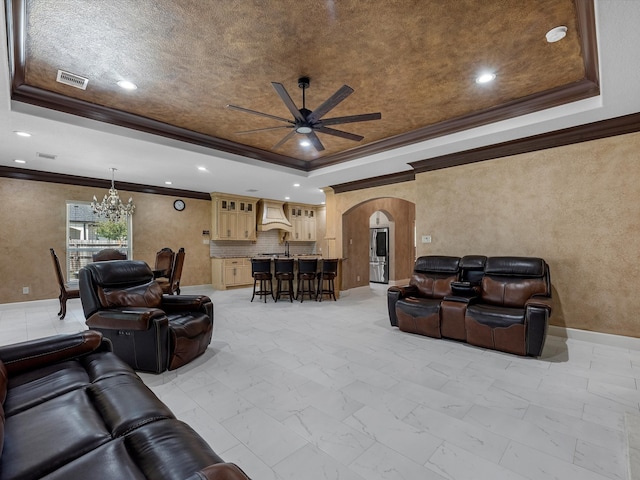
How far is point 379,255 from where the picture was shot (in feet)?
29.7

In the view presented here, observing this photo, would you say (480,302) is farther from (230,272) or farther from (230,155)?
(230,272)

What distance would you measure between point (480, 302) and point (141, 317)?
398cm

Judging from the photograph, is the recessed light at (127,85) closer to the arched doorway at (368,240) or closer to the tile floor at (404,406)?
the tile floor at (404,406)

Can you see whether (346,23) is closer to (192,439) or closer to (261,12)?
(261,12)

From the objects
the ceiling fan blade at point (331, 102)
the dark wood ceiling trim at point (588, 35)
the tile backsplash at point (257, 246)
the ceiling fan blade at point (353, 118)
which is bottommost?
the tile backsplash at point (257, 246)

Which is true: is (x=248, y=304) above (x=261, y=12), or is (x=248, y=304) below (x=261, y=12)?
below

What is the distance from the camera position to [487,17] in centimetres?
228

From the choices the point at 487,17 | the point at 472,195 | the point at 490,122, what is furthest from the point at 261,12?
the point at 472,195

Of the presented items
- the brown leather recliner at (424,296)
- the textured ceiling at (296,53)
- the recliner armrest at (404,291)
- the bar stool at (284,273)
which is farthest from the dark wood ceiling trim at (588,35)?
the bar stool at (284,273)

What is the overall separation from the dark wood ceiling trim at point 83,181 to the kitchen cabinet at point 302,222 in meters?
3.17

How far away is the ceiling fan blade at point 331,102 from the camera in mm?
2543

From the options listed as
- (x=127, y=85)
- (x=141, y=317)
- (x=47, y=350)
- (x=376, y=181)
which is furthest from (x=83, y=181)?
(x=376, y=181)

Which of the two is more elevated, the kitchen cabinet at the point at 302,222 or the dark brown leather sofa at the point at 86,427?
the kitchen cabinet at the point at 302,222

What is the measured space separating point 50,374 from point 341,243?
5.99 meters
